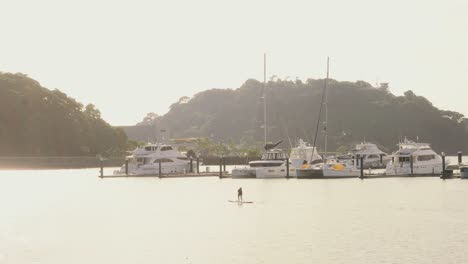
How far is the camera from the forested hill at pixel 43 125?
6014 inches

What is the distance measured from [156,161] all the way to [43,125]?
53.1 m

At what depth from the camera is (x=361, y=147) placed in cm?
13275

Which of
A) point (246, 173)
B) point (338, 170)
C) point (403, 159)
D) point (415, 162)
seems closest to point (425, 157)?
point (415, 162)

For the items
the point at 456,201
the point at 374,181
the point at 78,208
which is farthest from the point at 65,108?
the point at 456,201

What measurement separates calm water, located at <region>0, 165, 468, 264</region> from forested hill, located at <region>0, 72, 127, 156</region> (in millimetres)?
66622

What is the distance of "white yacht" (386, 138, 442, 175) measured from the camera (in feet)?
321

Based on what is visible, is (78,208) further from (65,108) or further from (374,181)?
(65,108)

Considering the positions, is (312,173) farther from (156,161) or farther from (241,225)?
(241,225)

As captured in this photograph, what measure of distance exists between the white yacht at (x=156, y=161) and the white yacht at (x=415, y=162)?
31.4 metres

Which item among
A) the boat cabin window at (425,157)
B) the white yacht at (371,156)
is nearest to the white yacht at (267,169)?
the boat cabin window at (425,157)

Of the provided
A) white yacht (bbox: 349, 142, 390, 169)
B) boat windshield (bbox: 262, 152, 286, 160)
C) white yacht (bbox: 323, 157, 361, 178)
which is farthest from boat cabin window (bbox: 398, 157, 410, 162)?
white yacht (bbox: 349, 142, 390, 169)

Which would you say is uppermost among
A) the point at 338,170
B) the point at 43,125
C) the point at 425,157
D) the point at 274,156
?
the point at 43,125

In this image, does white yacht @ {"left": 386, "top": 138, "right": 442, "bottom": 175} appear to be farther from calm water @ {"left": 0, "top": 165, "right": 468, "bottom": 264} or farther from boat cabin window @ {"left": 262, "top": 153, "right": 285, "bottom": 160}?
boat cabin window @ {"left": 262, "top": 153, "right": 285, "bottom": 160}

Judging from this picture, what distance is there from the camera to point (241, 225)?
50812 millimetres
